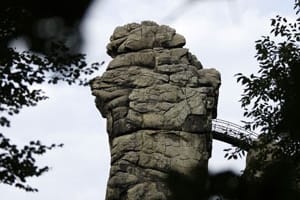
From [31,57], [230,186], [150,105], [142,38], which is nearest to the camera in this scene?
[230,186]

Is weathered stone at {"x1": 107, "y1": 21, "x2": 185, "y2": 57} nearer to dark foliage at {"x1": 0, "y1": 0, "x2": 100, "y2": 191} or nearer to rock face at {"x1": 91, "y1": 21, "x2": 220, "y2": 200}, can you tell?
rock face at {"x1": 91, "y1": 21, "x2": 220, "y2": 200}

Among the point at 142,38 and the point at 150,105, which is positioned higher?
the point at 142,38

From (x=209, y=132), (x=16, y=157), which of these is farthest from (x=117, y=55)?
(x=16, y=157)

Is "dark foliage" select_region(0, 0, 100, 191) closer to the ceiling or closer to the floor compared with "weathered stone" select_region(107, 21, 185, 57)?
closer to the floor

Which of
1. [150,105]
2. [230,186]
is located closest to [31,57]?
A: [230,186]

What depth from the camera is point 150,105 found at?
2078 cm

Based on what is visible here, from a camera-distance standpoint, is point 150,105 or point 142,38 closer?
point 150,105

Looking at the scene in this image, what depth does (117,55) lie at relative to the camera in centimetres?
2186

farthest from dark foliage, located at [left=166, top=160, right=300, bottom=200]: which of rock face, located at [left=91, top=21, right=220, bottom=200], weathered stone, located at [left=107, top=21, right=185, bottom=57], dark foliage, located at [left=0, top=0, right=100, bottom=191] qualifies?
weathered stone, located at [left=107, top=21, right=185, bottom=57]

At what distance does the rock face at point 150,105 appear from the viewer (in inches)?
793

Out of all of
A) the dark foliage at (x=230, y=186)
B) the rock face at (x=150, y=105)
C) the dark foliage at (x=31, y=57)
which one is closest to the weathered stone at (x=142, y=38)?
the rock face at (x=150, y=105)

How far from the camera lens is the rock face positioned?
2014 centimetres

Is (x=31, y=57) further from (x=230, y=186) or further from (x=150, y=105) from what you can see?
(x=150, y=105)

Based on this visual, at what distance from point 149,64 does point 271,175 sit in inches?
787
